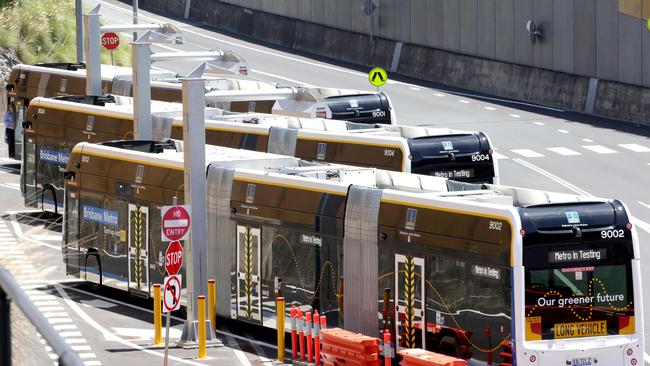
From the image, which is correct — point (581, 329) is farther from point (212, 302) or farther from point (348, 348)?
point (212, 302)

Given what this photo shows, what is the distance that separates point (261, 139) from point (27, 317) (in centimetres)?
2735

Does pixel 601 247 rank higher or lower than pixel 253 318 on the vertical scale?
higher

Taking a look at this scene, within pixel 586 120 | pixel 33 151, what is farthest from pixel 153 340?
pixel 586 120

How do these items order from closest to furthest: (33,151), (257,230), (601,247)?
(601,247) → (257,230) → (33,151)

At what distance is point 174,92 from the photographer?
3900 cm

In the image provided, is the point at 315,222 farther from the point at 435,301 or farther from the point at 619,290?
the point at 619,290

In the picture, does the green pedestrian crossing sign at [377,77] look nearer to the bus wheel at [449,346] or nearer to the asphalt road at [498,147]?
the asphalt road at [498,147]

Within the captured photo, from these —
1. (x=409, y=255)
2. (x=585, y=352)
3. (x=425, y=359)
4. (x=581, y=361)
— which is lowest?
(x=425, y=359)

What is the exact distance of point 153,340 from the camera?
2273cm

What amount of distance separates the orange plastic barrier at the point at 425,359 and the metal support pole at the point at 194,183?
18.2 ft

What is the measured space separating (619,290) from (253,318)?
725cm

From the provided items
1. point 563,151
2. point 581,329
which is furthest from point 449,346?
point 563,151

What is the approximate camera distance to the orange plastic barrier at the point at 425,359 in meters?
17.4

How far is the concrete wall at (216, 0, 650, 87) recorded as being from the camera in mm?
50344
